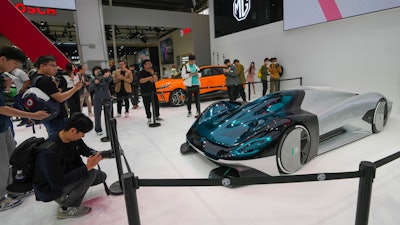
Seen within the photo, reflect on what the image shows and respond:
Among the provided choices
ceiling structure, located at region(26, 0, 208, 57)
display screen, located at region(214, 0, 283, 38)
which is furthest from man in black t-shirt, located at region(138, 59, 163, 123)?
ceiling structure, located at region(26, 0, 208, 57)

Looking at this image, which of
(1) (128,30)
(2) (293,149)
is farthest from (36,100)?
(1) (128,30)

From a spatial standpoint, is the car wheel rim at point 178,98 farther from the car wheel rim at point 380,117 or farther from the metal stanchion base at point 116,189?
the car wheel rim at point 380,117

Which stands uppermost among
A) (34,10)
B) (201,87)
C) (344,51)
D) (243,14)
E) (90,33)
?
(34,10)

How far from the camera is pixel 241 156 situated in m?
2.22

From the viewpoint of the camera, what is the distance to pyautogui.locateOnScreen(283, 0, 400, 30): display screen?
18.4 feet

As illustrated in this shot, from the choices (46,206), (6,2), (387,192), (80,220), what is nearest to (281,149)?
(387,192)

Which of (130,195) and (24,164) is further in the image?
(24,164)

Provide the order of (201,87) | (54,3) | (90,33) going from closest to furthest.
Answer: (201,87), (54,3), (90,33)

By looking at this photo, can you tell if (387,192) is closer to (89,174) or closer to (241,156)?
(241,156)

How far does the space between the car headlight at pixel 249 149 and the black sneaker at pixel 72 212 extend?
1307 mm

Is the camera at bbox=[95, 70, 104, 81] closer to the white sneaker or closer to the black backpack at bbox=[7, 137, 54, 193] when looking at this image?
the white sneaker

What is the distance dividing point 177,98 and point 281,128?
4.99 m

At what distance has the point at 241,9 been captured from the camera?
10258 millimetres

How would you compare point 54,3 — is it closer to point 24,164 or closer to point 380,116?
point 24,164
